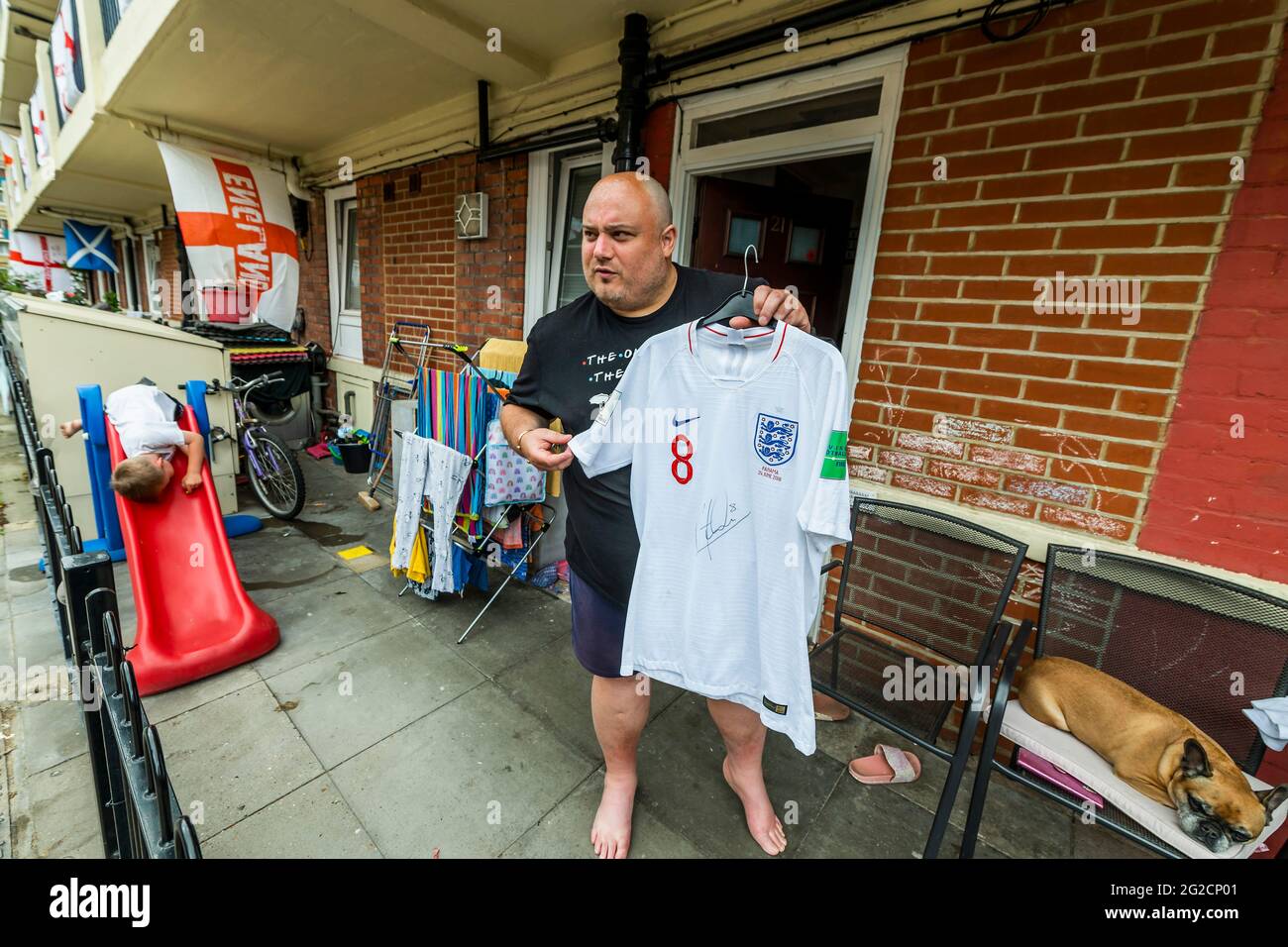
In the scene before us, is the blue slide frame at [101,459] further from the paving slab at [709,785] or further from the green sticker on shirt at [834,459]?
the green sticker on shirt at [834,459]

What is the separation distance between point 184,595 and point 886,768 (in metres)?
3.55

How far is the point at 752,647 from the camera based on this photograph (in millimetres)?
1599

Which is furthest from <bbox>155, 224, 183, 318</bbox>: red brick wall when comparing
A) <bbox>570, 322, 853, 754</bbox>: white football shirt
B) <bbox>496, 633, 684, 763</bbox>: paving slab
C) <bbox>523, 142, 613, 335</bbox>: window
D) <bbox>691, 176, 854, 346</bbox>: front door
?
<bbox>570, 322, 853, 754</bbox>: white football shirt

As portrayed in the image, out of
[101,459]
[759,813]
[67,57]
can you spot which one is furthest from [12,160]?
[759,813]

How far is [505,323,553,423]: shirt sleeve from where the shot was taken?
71.0 inches

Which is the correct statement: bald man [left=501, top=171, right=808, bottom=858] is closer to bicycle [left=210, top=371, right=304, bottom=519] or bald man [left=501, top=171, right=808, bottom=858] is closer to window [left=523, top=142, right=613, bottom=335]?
window [left=523, top=142, right=613, bottom=335]

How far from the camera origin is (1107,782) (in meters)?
1.57

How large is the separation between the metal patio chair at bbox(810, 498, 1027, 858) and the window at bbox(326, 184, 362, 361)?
604cm

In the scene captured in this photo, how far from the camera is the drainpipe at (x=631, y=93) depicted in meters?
3.03
